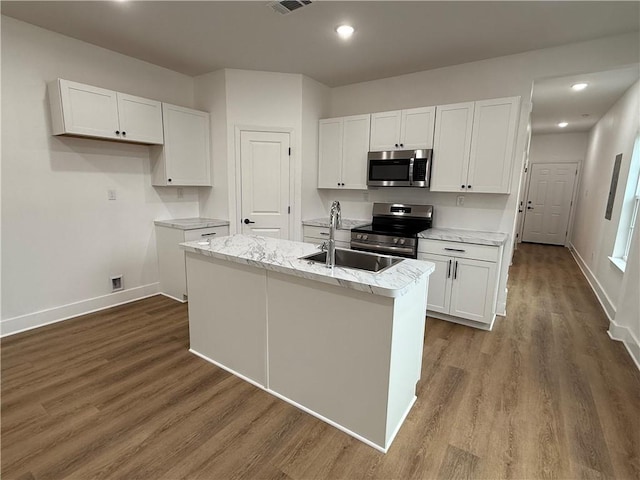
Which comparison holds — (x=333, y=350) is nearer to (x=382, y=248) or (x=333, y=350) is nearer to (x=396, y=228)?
(x=382, y=248)

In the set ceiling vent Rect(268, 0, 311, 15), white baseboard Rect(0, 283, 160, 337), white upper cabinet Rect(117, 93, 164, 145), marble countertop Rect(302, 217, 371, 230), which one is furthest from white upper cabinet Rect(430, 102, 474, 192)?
white baseboard Rect(0, 283, 160, 337)

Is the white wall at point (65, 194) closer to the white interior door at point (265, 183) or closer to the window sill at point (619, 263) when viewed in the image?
the white interior door at point (265, 183)

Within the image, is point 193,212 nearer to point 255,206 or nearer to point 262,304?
point 255,206

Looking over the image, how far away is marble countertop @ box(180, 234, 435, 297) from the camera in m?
1.56

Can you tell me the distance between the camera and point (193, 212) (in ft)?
14.1

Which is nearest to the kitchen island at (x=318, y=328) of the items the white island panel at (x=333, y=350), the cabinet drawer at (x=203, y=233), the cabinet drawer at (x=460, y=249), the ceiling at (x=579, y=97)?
the white island panel at (x=333, y=350)

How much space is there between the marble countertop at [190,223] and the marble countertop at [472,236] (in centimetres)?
239

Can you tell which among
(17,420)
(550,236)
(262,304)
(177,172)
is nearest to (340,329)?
(262,304)

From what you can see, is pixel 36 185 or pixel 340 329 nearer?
pixel 340 329

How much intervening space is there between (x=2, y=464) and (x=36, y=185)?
7.65ft

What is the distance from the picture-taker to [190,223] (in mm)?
3738

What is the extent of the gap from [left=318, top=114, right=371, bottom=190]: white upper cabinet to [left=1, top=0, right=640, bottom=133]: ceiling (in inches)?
24.4

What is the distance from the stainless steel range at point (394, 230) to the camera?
11.0 feet

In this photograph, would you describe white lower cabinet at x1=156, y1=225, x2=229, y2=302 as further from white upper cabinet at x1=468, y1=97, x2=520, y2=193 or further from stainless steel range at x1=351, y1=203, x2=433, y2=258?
white upper cabinet at x1=468, y1=97, x2=520, y2=193
